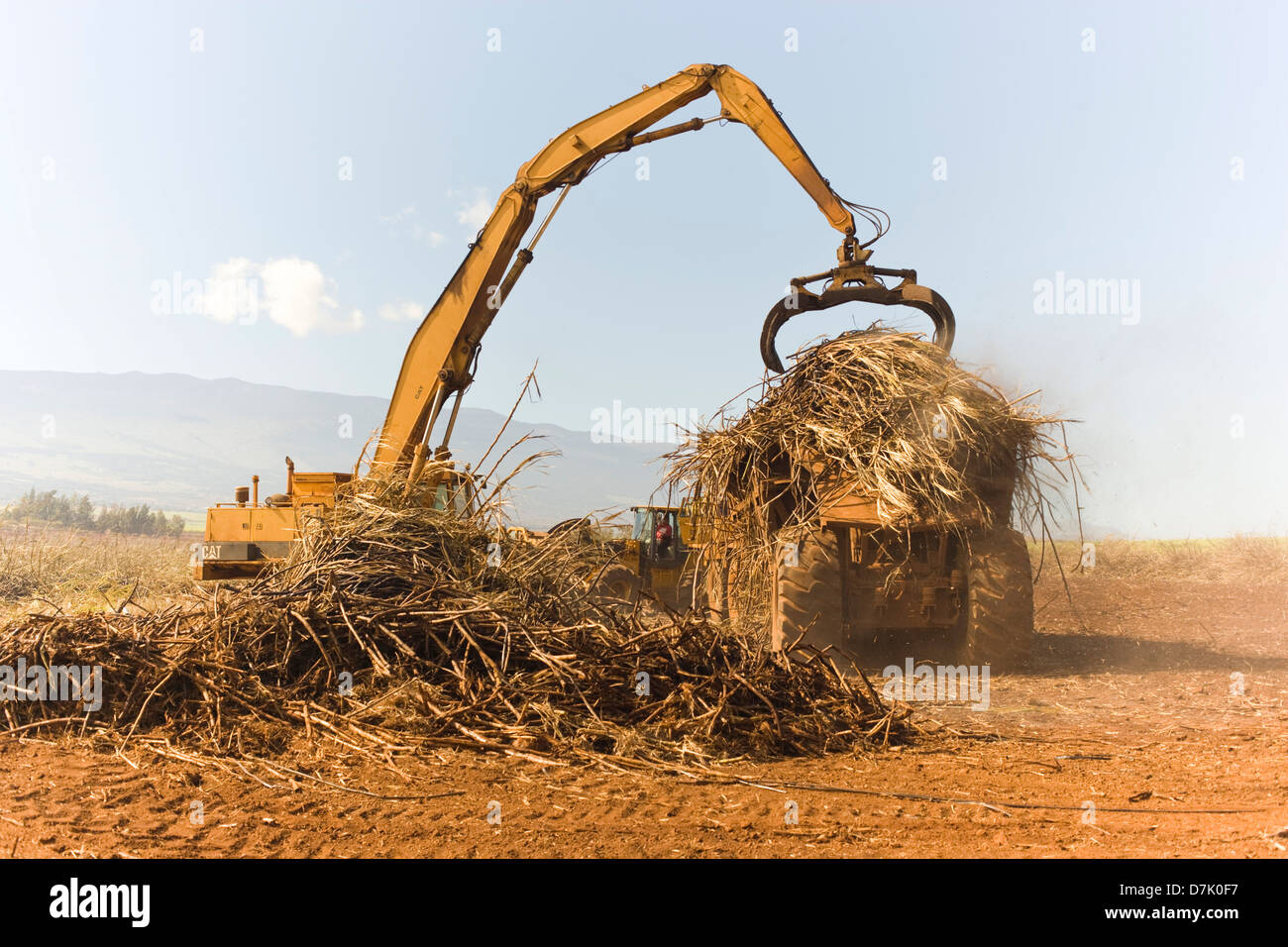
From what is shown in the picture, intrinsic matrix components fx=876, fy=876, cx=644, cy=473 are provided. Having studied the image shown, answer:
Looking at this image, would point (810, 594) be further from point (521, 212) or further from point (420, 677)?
point (521, 212)

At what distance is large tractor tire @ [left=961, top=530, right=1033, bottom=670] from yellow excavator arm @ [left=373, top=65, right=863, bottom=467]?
153 inches

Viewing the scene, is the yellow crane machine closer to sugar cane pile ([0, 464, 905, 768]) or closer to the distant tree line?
sugar cane pile ([0, 464, 905, 768])

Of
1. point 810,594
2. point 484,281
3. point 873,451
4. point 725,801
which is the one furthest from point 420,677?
point 484,281

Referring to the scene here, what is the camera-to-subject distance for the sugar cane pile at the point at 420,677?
200 inches

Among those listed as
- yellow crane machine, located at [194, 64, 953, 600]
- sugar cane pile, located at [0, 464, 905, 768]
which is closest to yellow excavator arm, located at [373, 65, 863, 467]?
yellow crane machine, located at [194, 64, 953, 600]

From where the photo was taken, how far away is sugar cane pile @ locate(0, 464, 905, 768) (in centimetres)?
507

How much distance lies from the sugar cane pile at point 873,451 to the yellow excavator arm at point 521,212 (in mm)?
2219

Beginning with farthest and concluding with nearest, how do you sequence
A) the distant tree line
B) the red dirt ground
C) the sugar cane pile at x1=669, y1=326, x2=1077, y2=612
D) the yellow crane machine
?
1. the distant tree line
2. the yellow crane machine
3. the sugar cane pile at x1=669, y1=326, x2=1077, y2=612
4. the red dirt ground

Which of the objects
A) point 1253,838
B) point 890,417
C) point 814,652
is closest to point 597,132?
point 890,417

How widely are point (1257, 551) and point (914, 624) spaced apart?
15.5 metres

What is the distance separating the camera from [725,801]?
13.5 feet

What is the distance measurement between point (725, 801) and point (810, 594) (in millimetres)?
3823

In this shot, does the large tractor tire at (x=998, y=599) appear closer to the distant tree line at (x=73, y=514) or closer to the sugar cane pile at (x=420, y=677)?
the sugar cane pile at (x=420, y=677)
